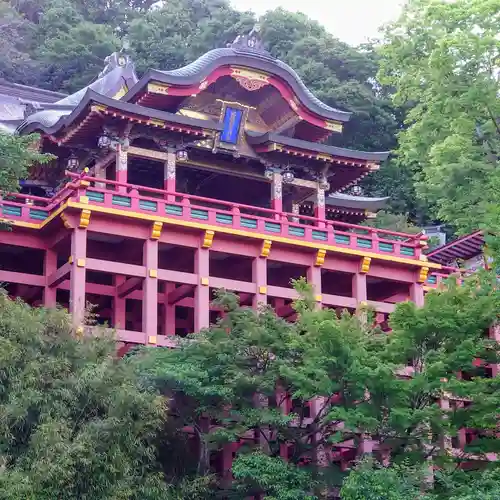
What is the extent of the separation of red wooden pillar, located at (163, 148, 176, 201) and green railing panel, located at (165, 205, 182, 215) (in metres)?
1.00

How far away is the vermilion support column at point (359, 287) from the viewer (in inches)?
989

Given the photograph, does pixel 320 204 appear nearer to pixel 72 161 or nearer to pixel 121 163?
pixel 121 163

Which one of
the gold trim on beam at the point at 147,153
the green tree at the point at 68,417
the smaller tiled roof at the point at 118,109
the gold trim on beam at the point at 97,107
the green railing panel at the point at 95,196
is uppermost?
the smaller tiled roof at the point at 118,109

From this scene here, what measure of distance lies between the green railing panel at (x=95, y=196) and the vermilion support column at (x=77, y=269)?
0.74m

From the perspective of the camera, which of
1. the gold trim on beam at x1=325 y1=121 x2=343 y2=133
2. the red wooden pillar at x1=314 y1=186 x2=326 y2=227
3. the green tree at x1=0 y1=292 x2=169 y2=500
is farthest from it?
the gold trim on beam at x1=325 y1=121 x2=343 y2=133

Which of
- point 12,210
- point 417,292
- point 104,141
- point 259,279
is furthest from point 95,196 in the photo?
point 417,292

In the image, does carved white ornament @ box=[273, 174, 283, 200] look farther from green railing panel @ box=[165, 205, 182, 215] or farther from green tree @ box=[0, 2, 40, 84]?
green tree @ box=[0, 2, 40, 84]

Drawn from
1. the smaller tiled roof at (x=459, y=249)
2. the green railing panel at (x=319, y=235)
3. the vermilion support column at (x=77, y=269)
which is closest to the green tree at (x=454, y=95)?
the smaller tiled roof at (x=459, y=249)

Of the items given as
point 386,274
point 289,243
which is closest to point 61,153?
point 289,243

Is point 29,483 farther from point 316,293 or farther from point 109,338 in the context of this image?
point 316,293

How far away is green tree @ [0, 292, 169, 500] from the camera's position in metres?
15.0

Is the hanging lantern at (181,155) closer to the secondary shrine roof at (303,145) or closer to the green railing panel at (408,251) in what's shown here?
the secondary shrine roof at (303,145)

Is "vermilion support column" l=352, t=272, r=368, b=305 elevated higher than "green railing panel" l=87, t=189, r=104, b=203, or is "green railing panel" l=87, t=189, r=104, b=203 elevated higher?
"green railing panel" l=87, t=189, r=104, b=203

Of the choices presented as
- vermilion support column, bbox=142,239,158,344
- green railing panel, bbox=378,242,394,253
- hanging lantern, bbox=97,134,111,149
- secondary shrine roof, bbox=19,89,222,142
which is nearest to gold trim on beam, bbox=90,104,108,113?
secondary shrine roof, bbox=19,89,222,142
